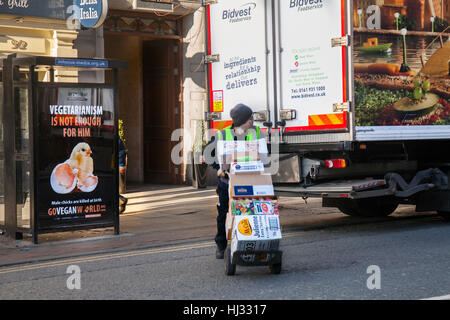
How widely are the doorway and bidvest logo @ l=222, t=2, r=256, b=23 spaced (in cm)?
725

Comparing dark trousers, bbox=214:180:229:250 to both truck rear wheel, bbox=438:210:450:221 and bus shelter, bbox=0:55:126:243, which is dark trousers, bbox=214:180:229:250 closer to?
bus shelter, bbox=0:55:126:243

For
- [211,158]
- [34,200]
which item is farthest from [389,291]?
[34,200]

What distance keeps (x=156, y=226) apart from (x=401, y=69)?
444 cm

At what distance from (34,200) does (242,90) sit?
3.30 metres

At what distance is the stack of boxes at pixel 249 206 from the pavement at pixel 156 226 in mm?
1999

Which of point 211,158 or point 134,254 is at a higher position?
point 211,158

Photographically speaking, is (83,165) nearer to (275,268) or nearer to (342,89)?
(342,89)

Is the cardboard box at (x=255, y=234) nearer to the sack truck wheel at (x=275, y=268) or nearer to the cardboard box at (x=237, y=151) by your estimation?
the sack truck wheel at (x=275, y=268)

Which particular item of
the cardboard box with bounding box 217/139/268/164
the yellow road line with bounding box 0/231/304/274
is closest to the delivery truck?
the yellow road line with bounding box 0/231/304/274

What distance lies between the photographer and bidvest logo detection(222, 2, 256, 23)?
34.9 ft

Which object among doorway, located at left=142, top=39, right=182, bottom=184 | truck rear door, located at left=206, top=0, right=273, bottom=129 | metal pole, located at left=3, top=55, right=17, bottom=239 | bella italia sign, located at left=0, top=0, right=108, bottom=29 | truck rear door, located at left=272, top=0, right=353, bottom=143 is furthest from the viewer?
doorway, located at left=142, top=39, right=182, bottom=184

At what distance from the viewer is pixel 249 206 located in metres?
7.32
